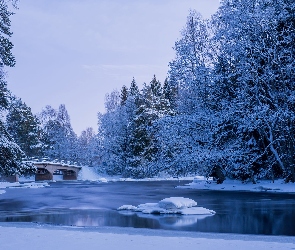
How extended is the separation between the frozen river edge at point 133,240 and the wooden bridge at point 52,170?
6279cm

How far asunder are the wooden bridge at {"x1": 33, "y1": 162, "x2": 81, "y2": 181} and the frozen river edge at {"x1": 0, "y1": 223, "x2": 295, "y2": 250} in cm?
6279

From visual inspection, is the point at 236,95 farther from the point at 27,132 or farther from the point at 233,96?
the point at 27,132

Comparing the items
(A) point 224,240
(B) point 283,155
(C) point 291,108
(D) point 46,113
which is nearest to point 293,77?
(C) point 291,108

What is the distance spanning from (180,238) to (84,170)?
78458 millimetres

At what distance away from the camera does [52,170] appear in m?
80.2

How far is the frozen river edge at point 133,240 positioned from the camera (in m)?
10.5

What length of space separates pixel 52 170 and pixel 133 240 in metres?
70.7

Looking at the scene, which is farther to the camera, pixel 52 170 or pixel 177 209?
pixel 52 170

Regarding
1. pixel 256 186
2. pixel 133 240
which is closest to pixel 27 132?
pixel 256 186

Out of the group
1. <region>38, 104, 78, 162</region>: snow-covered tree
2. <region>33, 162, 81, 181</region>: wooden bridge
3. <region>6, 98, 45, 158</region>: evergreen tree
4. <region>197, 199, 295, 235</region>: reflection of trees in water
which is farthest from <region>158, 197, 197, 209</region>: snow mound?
<region>38, 104, 78, 162</region>: snow-covered tree

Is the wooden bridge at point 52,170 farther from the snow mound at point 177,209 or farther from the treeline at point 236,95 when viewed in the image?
the snow mound at point 177,209

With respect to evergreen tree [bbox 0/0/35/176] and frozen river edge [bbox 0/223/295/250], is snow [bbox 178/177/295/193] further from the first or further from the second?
frozen river edge [bbox 0/223/295/250]

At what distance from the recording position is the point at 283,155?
35.8 meters

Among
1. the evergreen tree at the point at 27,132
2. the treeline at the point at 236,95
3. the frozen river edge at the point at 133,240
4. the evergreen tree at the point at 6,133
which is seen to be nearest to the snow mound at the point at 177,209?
the frozen river edge at the point at 133,240
